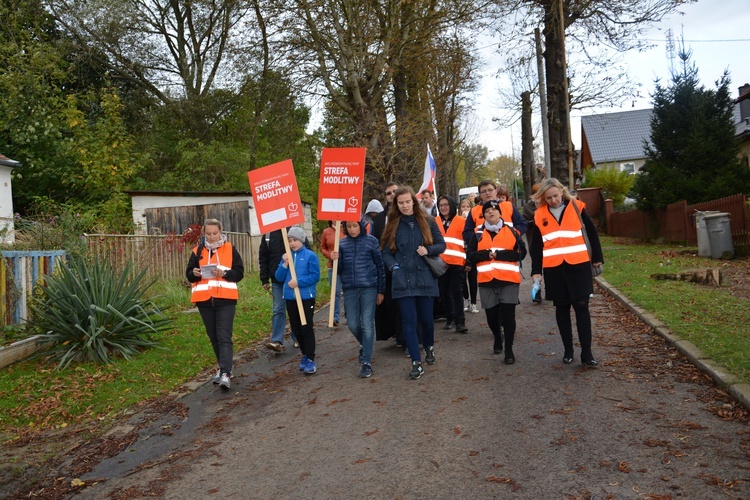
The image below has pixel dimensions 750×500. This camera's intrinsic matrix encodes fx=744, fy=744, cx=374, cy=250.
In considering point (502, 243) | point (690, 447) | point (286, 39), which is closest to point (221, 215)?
point (286, 39)

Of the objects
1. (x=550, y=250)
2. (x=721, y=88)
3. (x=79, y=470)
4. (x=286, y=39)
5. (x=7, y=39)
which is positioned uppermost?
(x=7, y=39)

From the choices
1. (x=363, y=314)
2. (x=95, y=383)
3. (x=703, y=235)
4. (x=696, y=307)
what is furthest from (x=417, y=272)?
(x=703, y=235)

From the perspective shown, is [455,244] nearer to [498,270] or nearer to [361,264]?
[498,270]

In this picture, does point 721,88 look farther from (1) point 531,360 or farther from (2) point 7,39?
(2) point 7,39

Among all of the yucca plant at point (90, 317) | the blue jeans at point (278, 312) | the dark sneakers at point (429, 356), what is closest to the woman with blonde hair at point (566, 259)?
the dark sneakers at point (429, 356)

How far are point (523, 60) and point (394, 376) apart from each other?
1764cm

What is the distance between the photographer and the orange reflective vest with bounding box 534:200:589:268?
24.4ft

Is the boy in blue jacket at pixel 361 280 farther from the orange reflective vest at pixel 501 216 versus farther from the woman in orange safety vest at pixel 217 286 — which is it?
the orange reflective vest at pixel 501 216

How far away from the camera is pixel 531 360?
7.95m

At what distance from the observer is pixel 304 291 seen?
849 cm

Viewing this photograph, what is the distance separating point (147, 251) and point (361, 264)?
920 cm

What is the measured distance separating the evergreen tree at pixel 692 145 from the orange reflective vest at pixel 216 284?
18975 mm

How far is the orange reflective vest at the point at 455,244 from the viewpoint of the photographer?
10.0 m

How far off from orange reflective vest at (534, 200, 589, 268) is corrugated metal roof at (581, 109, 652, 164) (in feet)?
191
